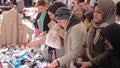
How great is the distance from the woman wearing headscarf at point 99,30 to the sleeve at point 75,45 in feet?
0.33

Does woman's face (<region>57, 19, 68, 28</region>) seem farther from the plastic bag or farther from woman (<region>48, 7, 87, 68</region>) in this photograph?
the plastic bag

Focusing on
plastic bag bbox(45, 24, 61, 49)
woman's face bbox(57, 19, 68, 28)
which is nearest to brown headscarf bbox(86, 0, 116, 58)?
woman's face bbox(57, 19, 68, 28)

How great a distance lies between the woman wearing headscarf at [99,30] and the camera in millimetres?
2316

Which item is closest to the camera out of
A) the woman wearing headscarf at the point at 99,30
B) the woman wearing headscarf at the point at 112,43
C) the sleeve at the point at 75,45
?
the woman wearing headscarf at the point at 112,43

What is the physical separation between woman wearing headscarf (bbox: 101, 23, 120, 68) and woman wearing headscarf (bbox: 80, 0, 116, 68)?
0.14m

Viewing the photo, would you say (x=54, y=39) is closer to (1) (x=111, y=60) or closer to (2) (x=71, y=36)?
(2) (x=71, y=36)

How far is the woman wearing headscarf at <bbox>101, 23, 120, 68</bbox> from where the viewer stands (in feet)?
6.80

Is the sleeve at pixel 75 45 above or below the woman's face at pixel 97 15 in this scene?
below

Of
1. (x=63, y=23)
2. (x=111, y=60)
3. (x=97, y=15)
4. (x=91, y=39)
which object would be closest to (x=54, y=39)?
(x=63, y=23)

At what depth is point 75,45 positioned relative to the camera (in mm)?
2465

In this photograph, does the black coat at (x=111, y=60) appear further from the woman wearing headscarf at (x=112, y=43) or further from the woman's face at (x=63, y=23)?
the woman's face at (x=63, y=23)

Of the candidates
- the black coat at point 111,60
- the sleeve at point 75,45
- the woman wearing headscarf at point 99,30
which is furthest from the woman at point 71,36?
the black coat at point 111,60

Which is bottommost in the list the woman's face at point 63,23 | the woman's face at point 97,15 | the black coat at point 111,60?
the black coat at point 111,60

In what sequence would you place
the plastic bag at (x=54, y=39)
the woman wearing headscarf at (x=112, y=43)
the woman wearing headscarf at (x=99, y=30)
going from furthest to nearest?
the plastic bag at (x=54, y=39), the woman wearing headscarf at (x=99, y=30), the woman wearing headscarf at (x=112, y=43)
